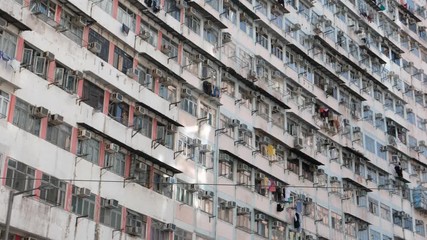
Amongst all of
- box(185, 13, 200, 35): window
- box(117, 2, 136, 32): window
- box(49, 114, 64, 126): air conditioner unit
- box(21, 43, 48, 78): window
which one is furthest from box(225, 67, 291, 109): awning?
box(49, 114, 64, 126): air conditioner unit

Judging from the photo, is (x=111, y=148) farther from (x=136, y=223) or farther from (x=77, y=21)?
(x=77, y=21)

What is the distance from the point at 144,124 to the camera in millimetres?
23766

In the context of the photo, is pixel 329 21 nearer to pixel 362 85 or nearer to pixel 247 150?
pixel 362 85

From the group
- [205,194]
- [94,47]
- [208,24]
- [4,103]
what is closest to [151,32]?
[208,24]

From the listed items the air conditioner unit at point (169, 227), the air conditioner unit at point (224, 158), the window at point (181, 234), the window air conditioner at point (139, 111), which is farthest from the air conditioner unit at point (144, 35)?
the window at point (181, 234)

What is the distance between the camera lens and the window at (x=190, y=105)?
2551 centimetres

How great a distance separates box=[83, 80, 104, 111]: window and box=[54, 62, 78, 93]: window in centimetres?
44

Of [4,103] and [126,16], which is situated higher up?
[126,16]

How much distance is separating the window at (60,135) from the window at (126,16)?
480 centimetres

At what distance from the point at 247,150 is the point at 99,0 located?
27.4 feet

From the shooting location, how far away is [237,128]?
90.2 feet

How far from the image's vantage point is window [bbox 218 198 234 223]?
84.2 ft

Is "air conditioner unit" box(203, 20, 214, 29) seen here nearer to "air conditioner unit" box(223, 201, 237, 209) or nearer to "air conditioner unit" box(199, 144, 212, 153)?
"air conditioner unit" box(199, 144, 212, 153)

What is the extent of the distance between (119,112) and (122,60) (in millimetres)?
1811
